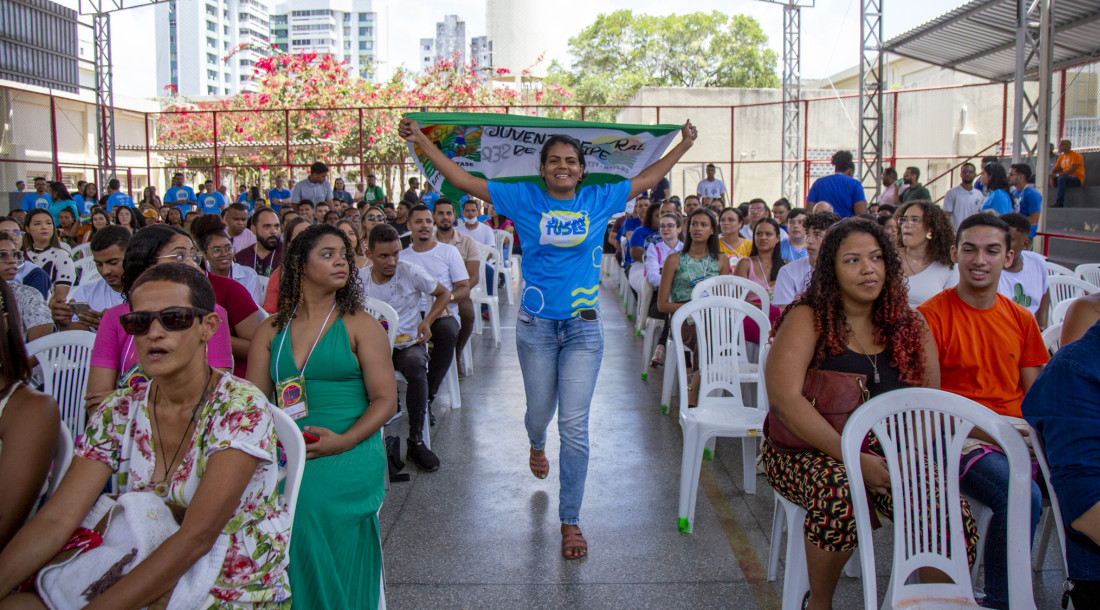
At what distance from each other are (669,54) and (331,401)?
43616mm

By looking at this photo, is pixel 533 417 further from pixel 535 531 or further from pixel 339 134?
pixel 339 134

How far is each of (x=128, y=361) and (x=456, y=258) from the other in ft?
11.2

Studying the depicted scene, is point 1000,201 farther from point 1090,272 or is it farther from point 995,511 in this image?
point 995,511

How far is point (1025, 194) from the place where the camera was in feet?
33.3

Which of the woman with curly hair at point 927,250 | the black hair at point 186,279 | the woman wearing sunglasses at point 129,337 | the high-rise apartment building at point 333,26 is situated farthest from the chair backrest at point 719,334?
the high-rise apartment building at point 333,26

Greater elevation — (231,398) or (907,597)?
(231,398)

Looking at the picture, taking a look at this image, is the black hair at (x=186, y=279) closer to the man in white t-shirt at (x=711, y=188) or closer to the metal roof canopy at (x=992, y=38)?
the metal roof canopy at (x=992, y=38)

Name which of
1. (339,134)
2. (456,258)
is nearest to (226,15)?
(339,134)

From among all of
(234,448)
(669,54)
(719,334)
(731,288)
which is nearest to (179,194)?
(731,288)

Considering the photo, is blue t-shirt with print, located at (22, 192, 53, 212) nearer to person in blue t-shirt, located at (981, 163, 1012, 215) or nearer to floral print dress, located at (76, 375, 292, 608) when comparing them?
floral print dress, located at (76, 375, 292, 608)

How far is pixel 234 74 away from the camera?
10200 cm

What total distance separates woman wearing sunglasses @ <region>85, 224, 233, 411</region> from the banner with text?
122 cm

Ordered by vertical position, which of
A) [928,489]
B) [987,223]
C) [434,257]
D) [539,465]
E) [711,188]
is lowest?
[539,465]

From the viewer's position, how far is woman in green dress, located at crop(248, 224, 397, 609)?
2.59m
